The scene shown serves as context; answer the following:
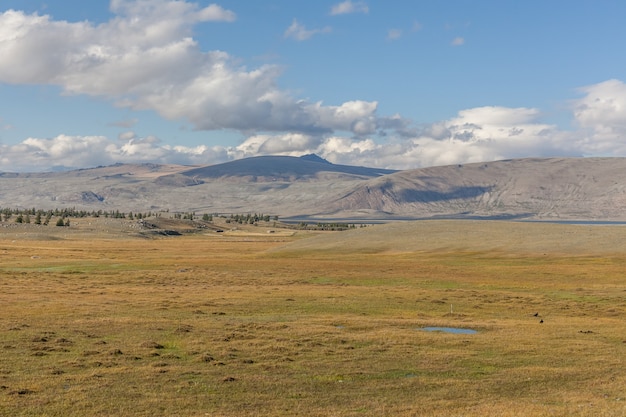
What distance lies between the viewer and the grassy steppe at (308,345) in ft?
87.7

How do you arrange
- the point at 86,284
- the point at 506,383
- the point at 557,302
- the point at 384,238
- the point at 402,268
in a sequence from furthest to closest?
1. the point at 384,238
2. the point at 402,268
3. the point at 86,284
4. the point at 557,302
5. the point at 506,383

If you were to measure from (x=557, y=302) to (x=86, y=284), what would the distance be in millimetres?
51536

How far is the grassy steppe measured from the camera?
26.7 m

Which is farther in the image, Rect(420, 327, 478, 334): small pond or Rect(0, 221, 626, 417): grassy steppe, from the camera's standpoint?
Rect(420, 327, 478, 334): small pond

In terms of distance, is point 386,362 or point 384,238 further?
point 384,238

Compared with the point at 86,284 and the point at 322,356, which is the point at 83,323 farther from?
the point at 86,284

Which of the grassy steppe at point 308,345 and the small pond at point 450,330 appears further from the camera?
the small pond at point 450,330

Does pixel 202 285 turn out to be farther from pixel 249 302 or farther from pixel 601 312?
pixel 601 312

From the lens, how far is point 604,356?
37.1 metres

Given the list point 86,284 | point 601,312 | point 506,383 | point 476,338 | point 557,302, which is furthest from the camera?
point 86,284

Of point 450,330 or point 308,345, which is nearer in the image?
point 308,345

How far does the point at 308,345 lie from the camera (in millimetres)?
39625

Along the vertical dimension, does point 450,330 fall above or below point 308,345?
below

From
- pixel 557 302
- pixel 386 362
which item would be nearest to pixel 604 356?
pixel 386 362
